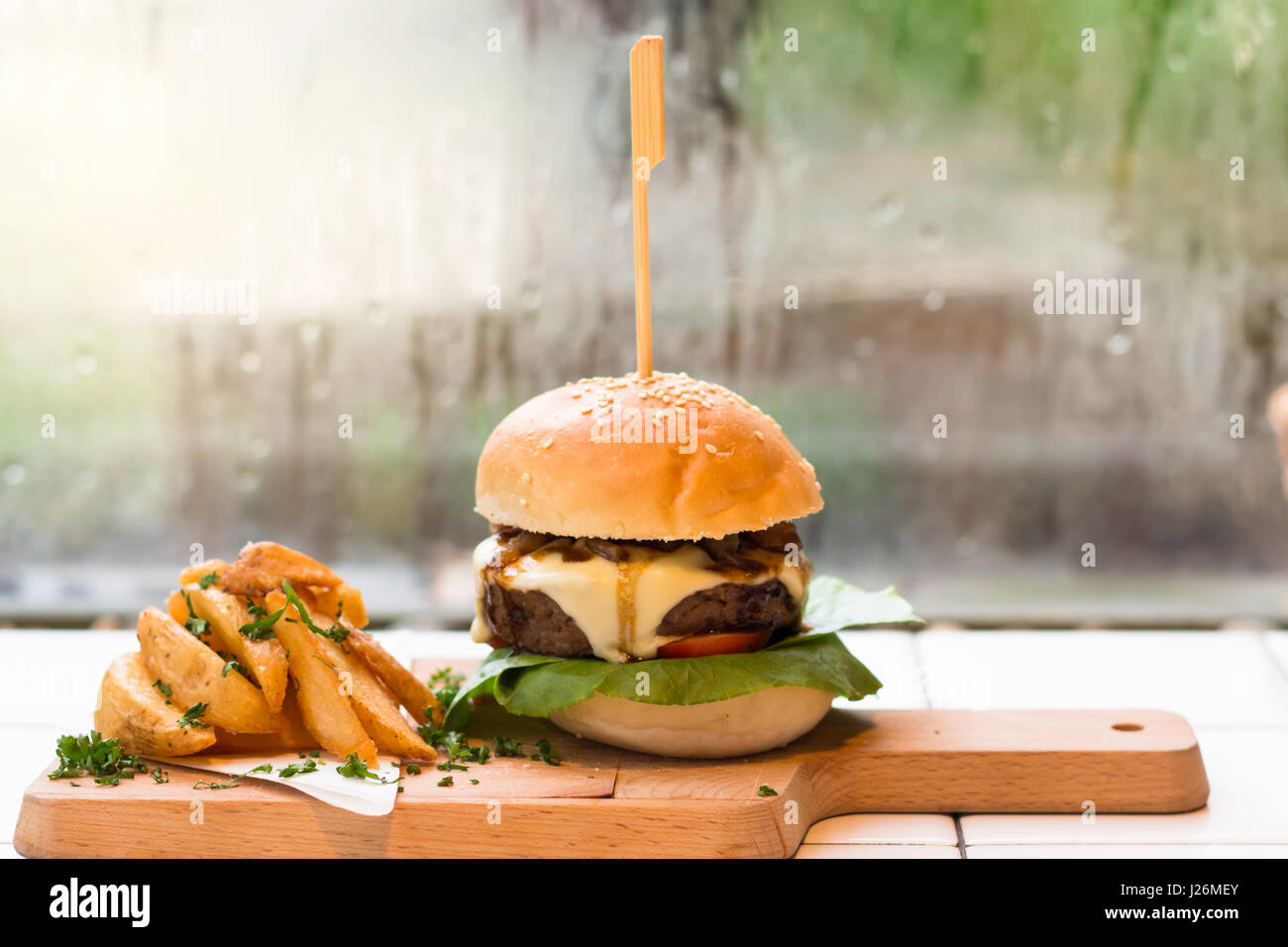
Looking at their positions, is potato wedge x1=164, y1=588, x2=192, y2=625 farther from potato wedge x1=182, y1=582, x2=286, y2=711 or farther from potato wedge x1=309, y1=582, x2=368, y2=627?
potato wedge x1=309, y1=582, x2=368, y2=627

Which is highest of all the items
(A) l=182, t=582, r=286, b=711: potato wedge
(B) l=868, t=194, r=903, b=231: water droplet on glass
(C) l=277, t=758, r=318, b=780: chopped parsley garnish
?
(B) l=868, t=194, r=903, b=231: water droplet on glass

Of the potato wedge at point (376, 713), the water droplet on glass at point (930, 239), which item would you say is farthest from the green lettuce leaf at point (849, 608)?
the water droplet on glass at point (930, 239)

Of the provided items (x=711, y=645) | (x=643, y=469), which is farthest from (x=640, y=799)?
(x=643, y=469)

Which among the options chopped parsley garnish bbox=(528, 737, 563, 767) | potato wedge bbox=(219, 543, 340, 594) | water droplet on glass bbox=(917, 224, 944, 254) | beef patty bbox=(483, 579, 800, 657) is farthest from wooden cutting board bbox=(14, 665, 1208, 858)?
water droplet on glass bbox=(917, 224, 944, 254)

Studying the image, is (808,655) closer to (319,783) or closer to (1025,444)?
(319,783)

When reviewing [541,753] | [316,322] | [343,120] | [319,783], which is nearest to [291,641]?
[319,783]
